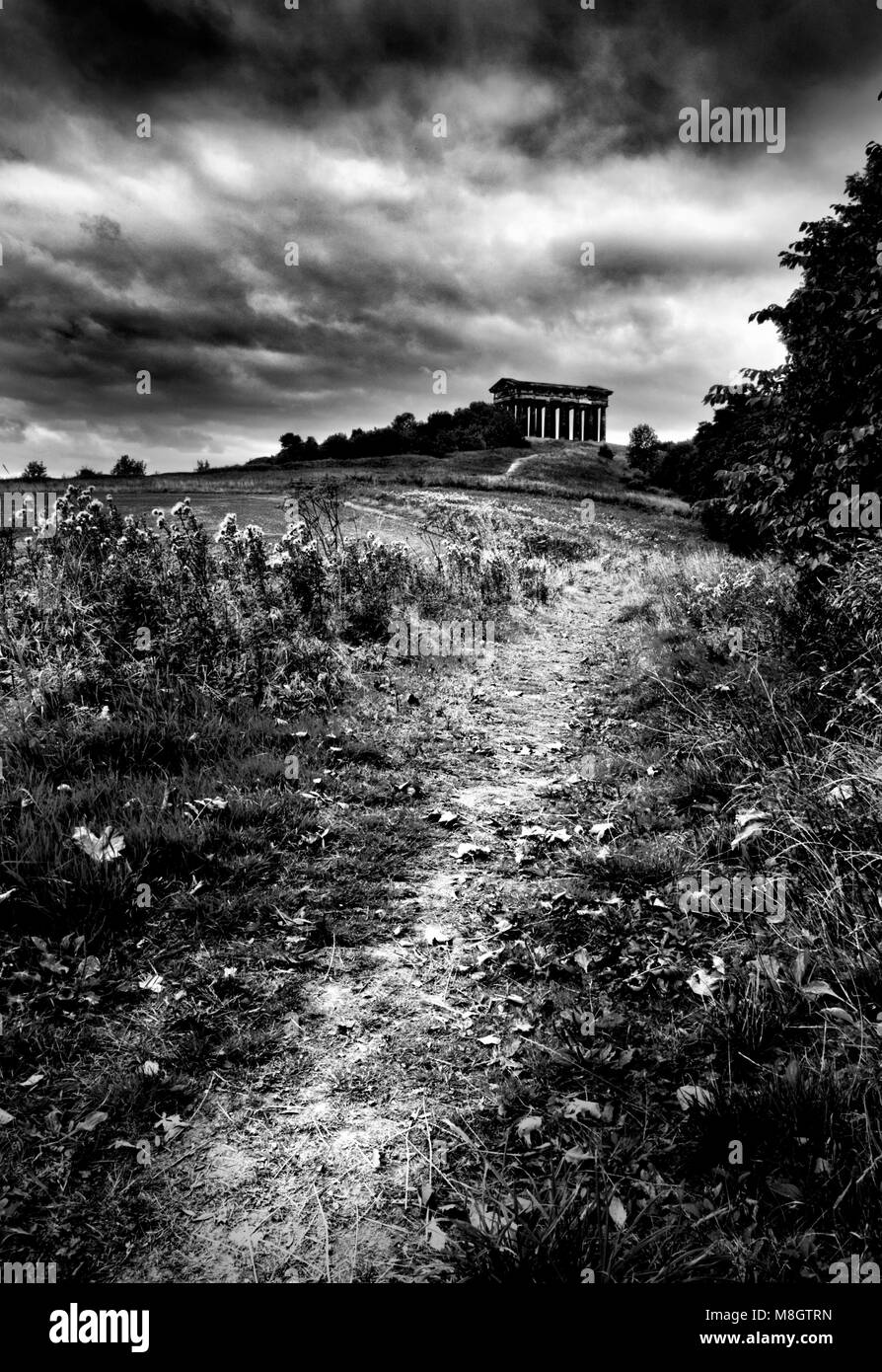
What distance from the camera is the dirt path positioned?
229cm

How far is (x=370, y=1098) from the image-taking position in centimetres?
295

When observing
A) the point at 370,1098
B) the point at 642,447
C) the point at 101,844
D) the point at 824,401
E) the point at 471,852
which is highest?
the point at 642,447

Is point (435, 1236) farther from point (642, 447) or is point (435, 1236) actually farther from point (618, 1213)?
point (642, 447)

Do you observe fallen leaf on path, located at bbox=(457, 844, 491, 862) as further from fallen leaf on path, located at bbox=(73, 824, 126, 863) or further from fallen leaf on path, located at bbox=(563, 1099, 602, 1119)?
fallen leaf on path, located at bbox=(73, 824, 126, 863)

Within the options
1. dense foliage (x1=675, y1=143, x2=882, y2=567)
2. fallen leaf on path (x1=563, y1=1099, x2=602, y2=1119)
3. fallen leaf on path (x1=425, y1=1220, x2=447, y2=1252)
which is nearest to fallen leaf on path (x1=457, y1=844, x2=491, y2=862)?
fallen leaf on path (x1=563, y1=1099, x2=602, y2=1119)

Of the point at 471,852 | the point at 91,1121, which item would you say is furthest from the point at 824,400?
the point at 91,1121

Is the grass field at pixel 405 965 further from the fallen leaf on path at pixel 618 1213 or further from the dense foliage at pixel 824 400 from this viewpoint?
the dense foliage at pixel 824 400

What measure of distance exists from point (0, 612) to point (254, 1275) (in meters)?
7.51

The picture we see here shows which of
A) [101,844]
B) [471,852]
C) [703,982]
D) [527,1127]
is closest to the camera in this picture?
[527,1127]

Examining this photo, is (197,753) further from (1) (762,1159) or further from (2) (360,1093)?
(1) (762,1159)

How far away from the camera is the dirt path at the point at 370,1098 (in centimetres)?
229

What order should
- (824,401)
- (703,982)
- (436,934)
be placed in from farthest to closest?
(824,401) → (436,934) → (703,982)

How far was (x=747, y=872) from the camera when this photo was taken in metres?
4.21
